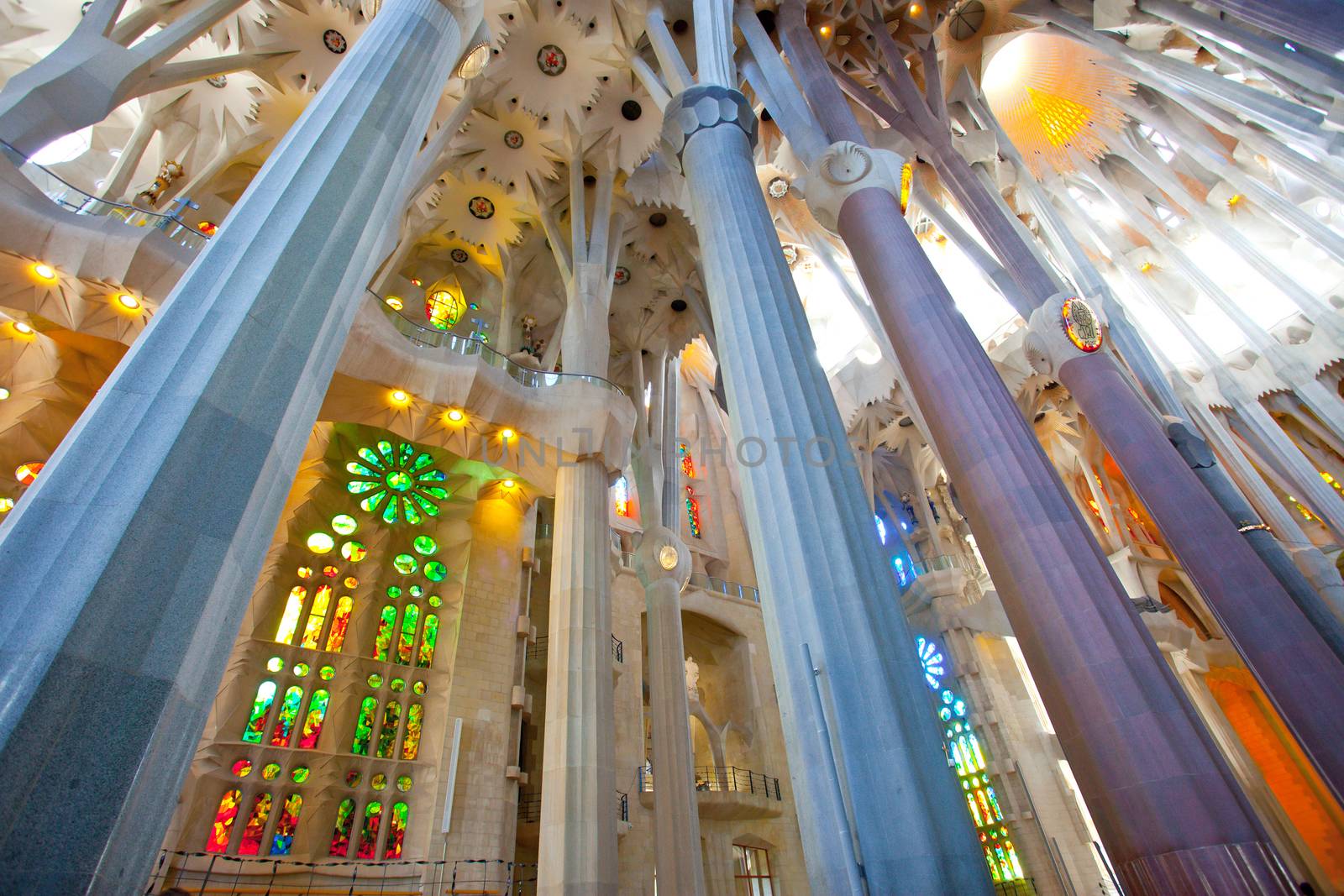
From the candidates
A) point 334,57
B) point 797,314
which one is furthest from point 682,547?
point 334,57

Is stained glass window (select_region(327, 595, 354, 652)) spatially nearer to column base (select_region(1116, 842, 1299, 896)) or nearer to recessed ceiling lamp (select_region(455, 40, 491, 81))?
recessed ceiling lamp (select_region(455, 40, 491, 81))

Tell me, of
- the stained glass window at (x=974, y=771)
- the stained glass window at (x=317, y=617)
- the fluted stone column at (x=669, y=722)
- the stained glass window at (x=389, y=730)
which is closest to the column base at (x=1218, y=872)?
the fluted stone column at (x=669, y=722)

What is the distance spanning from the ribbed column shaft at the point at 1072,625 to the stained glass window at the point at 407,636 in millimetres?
10009

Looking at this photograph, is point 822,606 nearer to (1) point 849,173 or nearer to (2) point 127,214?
(1) point 849,173

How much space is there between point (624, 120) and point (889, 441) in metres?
12.0

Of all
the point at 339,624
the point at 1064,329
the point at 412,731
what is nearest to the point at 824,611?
the point at 1064,329

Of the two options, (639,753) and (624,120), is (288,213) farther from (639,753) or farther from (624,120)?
(639,753)

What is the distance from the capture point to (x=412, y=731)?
11.5 meters

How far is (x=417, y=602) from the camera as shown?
12.7m

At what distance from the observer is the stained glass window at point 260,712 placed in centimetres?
1023

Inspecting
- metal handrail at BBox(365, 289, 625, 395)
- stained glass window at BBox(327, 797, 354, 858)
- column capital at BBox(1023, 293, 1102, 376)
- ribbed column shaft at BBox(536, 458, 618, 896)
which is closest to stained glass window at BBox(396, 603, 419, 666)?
stained glass window at BBox(327, 797, 354, 858)

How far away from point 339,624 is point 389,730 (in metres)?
2.09

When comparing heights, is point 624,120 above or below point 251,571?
above

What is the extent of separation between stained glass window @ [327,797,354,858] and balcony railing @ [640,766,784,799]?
6901 millimetres
